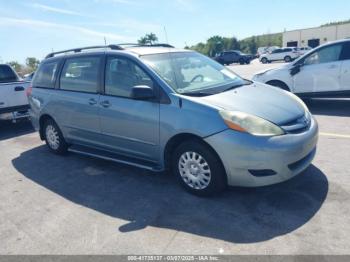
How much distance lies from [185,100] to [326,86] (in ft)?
18.2

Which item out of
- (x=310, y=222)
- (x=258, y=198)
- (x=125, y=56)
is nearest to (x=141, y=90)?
(x=125, y=56)

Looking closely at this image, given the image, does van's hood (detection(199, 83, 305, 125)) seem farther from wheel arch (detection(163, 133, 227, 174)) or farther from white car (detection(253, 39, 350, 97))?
white car (detection(253, 39, 350, 97))

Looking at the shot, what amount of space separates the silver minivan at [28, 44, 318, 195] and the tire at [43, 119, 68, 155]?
0.21ft

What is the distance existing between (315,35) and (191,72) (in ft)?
213

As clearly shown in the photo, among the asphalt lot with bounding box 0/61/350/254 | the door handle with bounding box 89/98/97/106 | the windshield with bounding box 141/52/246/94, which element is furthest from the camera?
the door handle with bounding box 89/98/97/106

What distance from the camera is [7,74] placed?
912 centimetres

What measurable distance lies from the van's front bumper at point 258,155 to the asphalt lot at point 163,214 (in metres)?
0.34

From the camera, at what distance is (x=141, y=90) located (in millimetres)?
4102

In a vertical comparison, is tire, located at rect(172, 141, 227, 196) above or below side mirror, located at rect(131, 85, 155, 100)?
below

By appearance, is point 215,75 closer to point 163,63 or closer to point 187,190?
point 163,63

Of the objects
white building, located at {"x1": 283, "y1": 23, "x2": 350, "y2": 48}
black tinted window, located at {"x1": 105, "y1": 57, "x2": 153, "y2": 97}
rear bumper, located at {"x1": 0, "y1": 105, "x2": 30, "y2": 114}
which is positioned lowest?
rear bumper, located at {"x1": 0, "y1": 105, "x2": 30, "y2": 114}

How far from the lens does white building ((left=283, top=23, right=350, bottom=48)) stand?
57.6 meters

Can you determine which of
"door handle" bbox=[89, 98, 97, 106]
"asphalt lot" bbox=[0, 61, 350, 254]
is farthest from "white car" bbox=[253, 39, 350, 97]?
"door handle" bbox=[89, 98, 97, 106]

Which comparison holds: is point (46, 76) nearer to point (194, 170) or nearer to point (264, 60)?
point (194, 170)
